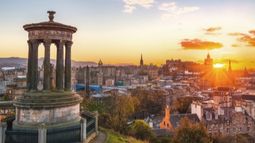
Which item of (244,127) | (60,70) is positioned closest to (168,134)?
(244,127)

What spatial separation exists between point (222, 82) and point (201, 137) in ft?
397

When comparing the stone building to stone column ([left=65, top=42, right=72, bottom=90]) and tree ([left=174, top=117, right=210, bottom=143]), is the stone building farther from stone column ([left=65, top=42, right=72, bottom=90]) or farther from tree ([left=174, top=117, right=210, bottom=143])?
stone column ([left=65, top=42, right=72, bottom=90])

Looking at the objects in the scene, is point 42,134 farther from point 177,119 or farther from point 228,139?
point 177,119

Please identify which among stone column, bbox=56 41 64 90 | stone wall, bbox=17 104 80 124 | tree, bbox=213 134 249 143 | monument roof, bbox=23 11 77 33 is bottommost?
tree, bbox=213 134 249 143

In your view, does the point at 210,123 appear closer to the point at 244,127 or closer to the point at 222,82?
the point at 244,127

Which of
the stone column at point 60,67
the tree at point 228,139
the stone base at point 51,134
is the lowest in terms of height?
the tree at point 228,139

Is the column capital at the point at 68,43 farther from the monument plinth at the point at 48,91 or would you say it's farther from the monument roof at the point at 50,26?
the monument roof at the point at 50,26

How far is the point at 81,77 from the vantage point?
126m

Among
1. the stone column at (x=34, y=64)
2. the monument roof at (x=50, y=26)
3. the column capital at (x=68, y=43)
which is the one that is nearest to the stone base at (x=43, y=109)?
the stone column at (x=34, y=64)

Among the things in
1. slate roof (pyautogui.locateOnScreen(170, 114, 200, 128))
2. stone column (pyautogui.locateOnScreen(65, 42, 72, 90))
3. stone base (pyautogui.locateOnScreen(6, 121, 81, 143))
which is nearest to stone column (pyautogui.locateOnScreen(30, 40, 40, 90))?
stone column (pyautogui.locateOnScreen(65, 42, 72, 90))

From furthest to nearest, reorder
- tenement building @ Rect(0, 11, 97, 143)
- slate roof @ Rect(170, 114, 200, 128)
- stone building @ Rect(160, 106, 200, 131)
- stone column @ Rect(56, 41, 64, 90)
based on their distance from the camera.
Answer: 1. slate roof @ Rect(170, 114, 200, 128)
2. stone building @ Rect(160, 106, 200, 131)
3. stone column @ Rect(56, 41, 64, 90)
4. tenement building @ Rect(0, 11, 97, 143)

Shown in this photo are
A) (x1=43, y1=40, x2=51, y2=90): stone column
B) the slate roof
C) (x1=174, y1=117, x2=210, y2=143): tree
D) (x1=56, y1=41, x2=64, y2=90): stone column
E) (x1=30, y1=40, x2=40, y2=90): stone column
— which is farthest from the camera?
the slate roof

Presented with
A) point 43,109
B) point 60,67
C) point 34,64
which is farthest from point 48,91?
point 34,64

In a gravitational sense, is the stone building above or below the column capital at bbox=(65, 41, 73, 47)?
below
